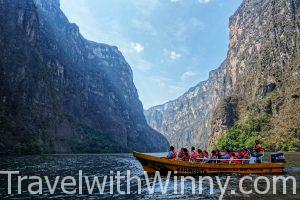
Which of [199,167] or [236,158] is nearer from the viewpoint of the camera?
[199,167]

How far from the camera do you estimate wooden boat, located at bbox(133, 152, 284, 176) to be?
42.9 meters

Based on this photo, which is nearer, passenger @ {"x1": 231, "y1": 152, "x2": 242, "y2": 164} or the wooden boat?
the wooden boat

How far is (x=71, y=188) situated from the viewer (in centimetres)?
3334

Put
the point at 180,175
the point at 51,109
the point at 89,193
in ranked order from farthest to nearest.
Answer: the point at 51,109, the point at 180,175, the point at 89,193

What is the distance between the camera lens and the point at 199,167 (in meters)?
43.2

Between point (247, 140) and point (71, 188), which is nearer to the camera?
point (71, 188)

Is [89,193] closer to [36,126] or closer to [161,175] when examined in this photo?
[161,175]

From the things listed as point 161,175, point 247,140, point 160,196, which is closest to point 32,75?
point 247,140

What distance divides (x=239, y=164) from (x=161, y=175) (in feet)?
29.4

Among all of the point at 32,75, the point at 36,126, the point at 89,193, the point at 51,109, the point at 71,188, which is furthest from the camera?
the point at 51,109

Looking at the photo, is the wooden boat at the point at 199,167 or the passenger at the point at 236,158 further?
the passenger at the point at 236,158

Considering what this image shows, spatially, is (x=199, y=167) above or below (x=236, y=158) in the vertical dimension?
below

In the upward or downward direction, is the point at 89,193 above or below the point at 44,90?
below

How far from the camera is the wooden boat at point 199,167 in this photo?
141 ft
